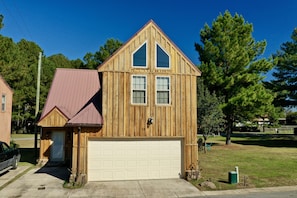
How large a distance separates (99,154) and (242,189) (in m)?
6.65

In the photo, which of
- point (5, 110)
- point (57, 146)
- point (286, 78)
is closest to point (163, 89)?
point (57, 146)

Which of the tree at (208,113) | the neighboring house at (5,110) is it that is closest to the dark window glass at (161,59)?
the tree at (208,113)

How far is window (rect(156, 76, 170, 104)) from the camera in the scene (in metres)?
12.5

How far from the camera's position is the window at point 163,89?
490 inches

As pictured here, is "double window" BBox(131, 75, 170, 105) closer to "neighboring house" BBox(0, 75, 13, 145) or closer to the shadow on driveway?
the shadow on driveway

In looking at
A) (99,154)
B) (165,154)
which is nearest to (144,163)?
(165,154)

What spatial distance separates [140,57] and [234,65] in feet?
48.4

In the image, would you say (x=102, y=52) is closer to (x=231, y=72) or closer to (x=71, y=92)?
(x=231, y=72)

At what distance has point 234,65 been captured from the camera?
79.3 ft

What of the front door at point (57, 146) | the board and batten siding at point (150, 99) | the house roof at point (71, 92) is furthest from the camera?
the front door at point (57, 146)

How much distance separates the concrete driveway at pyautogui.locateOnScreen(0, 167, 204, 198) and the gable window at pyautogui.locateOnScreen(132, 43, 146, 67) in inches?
227

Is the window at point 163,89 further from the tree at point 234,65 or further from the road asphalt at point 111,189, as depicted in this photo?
the tree at point 234,65

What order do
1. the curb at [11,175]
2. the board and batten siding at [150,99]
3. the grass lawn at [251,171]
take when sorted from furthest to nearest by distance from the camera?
the board and batten siding at [150,99] → the curb at [11,175] → the grass lawn at [251,171]

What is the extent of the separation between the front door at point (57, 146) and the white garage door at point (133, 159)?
17.7 ft
